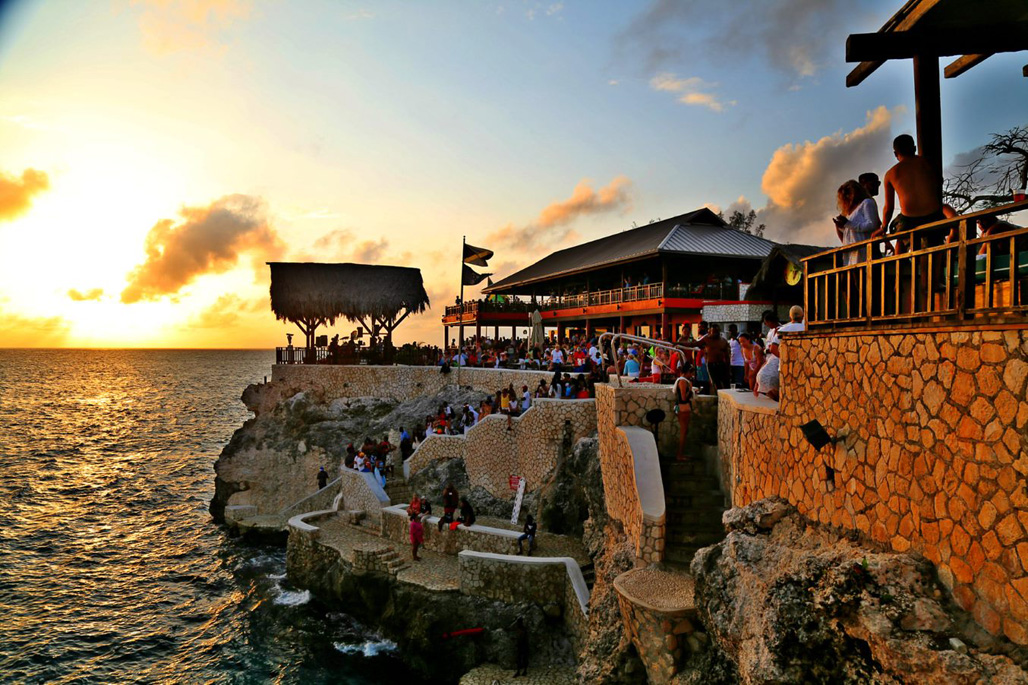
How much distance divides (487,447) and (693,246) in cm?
1235

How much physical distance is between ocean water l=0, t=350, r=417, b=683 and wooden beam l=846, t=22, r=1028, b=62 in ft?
51.7

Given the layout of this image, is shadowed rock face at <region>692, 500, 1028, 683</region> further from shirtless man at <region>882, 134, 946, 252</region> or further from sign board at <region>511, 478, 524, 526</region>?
sign board at <region>511, 478, 524, 526</region>

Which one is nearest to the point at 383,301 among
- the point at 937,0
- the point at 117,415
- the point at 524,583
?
the point at 524,583

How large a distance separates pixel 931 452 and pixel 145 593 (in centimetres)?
2411

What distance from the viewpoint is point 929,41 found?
6.93 metres

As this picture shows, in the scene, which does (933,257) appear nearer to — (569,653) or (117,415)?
(569,653)

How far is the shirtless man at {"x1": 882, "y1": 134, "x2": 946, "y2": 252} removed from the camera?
640 centimetres

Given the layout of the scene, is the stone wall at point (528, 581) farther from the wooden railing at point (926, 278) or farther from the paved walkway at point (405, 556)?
the wooden railing at point (926, 278)

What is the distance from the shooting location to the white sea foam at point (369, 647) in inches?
664

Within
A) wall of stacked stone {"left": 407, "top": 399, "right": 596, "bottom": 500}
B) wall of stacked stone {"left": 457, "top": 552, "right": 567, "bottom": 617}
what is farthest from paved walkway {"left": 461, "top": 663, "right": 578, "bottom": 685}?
wall of stacked stone {"left": 407, "top": 399, "right": 596, "bottom": 500}

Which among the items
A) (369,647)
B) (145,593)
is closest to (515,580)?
(369,647)

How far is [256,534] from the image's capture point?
1073 inches

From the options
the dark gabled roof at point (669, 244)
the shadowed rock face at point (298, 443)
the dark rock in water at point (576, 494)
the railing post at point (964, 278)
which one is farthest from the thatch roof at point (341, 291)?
the railing post at point (964, 278)

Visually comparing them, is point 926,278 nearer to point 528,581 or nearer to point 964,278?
point 964,278
